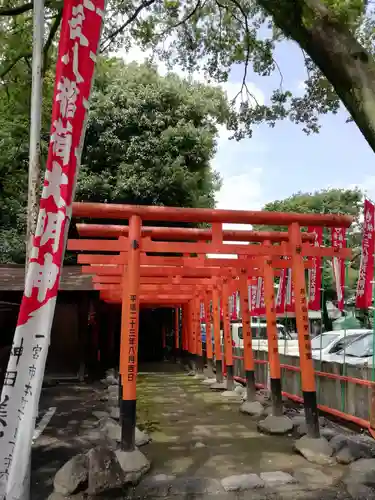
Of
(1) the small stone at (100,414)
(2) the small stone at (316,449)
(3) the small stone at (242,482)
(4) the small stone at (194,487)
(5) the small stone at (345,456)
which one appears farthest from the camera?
(1) the small stone at (100,414)

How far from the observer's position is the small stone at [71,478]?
4941 mm

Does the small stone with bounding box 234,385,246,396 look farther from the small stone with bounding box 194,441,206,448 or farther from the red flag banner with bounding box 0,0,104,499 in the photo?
the red flag banner with bounding box 0,0,104,499

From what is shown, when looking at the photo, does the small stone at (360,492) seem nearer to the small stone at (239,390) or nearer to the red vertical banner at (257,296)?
the small stone at (239,390)

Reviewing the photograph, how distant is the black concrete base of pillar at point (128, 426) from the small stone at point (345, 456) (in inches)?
104

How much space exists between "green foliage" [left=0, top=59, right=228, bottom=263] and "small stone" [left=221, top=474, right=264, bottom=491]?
11.8m

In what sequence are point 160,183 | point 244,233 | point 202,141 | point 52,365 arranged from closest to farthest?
point 244,233 < point 52,365 < point 160,183 < point 202,141

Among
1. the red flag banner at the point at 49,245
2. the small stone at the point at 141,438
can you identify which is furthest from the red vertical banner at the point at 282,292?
the red flag banner at the point at 49,245

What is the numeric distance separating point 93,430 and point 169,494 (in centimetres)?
311

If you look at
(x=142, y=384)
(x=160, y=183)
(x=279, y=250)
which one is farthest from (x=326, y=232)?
Result: (x=279, y=250)

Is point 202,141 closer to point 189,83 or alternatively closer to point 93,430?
point 189,83

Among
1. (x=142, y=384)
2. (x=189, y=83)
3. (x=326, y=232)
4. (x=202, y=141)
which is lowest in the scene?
(x=142, y=384)

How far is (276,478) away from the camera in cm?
550

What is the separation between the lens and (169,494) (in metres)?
5.13

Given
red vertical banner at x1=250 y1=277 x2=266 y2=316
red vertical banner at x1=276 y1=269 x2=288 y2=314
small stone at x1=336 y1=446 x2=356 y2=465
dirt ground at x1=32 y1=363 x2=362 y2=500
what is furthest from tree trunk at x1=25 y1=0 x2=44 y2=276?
red vertical banner at x1=250 y1=277 x2=266 y2=316
